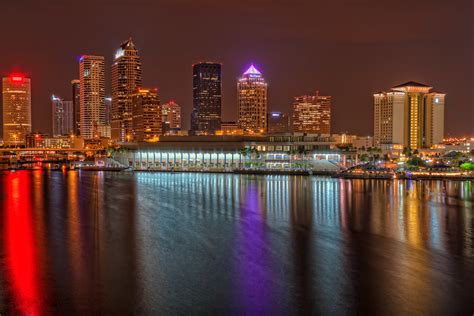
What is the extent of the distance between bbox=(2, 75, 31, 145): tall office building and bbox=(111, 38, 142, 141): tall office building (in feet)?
109

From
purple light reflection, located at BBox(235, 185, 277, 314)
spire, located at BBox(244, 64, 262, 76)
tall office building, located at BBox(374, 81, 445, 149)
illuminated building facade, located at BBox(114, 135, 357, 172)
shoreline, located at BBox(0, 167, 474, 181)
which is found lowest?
purple light reflection, located at BBox(235, 185, 277, 314)

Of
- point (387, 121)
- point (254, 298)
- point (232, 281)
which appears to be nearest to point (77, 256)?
point (232, 281)

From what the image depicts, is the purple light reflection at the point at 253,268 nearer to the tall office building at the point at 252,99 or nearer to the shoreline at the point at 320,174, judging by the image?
the shoreline at the point at 320,174

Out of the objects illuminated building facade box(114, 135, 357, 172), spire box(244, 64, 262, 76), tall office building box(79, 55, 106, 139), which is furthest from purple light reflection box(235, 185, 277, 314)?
tall office building box(79, 55, 106, 139)

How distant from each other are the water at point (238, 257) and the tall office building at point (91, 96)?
406 ft

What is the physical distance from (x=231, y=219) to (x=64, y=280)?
1017 centimetres

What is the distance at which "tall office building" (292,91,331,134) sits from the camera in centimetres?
12938

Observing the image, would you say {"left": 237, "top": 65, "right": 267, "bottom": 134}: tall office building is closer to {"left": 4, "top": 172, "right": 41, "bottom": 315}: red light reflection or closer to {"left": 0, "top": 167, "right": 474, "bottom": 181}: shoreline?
{"left": 0, "top": 167, "right": 474, "bottom": 181}: shoreline

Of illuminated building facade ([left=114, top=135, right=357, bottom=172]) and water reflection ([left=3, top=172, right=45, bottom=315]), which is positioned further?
illuminated building facade ([left=114, top=135, right=357, bottom=172])

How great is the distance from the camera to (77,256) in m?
15.2

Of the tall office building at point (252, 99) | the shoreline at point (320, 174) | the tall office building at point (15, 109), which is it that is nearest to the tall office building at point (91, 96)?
the tall office building at point (15, 109)

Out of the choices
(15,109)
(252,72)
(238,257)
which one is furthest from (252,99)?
(238,257)

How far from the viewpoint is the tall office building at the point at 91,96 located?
147 m

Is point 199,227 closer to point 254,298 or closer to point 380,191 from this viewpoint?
point 254,298
